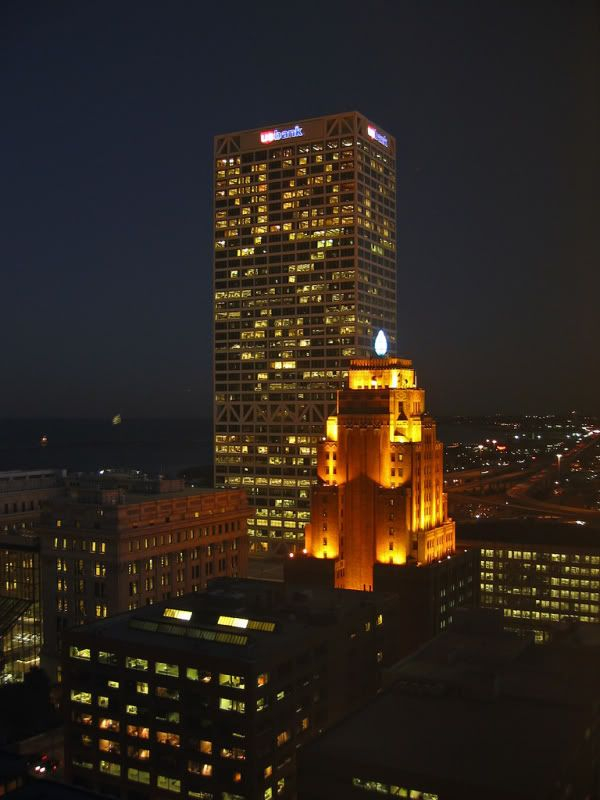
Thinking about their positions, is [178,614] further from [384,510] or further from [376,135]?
[376,135]

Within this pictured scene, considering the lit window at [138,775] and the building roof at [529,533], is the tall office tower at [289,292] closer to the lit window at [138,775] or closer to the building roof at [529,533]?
the building roof at [529,533]

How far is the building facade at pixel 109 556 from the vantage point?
7881 centimetres

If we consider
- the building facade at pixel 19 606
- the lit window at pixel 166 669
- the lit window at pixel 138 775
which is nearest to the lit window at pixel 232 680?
the lit window at pixel 166 669

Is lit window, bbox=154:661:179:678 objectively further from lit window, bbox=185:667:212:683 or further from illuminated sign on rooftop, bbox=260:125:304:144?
illuminated sign on rooftop, bbox=260:125:304:144

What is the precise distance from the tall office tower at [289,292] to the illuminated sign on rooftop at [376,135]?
0.94 ft

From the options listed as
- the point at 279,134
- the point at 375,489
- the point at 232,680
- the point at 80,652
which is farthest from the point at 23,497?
the point at 279,134

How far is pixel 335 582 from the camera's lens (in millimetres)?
86688

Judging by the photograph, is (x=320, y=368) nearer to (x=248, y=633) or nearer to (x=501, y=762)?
(x=248, y=633)

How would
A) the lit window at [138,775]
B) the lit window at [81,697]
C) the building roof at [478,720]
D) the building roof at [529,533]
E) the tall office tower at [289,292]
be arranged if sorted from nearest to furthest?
the building roof at [478,720] → the lit window at [138,775] → the lit window at [81,697] → the building roof at [529,533] → the tall office tower at [289,292]

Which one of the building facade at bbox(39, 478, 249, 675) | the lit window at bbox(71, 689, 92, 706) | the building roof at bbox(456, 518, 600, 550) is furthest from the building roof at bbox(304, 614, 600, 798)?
the building roof at bbox(456, 518, 600, 550)

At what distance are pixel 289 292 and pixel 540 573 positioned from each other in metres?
61.0

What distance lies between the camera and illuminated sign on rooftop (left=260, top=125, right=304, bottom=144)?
14038cm

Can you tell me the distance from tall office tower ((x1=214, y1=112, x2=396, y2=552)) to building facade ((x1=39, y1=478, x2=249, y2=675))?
51.1 m

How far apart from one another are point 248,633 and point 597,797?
22.7 m
